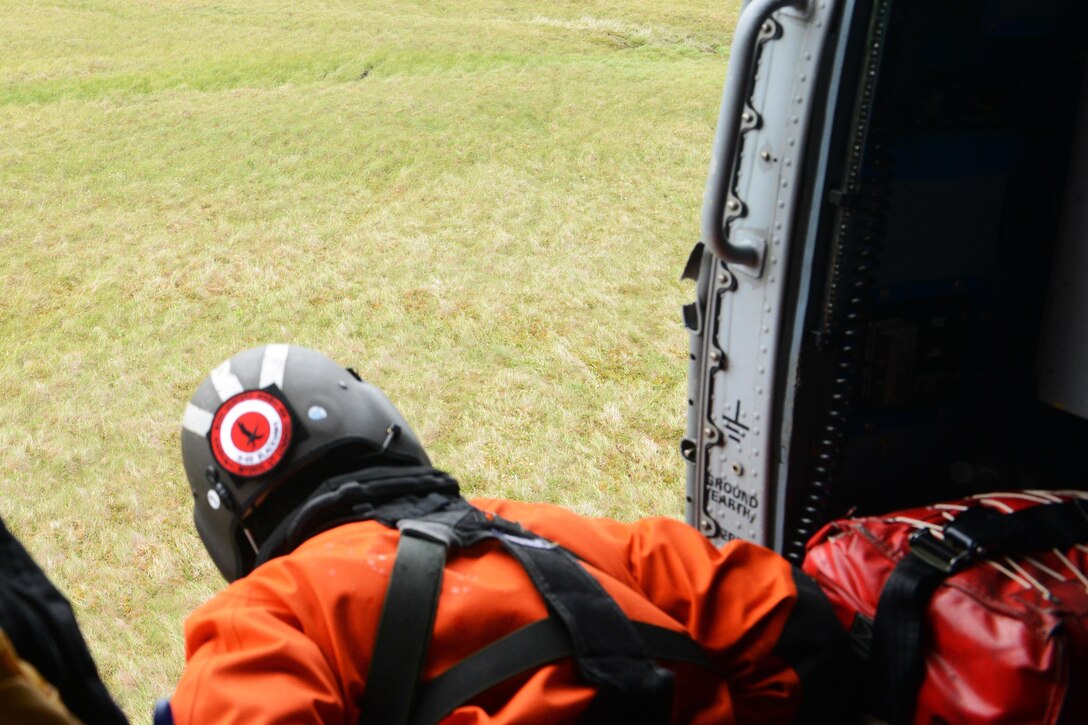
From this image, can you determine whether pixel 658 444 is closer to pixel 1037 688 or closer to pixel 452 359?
A: pixel 452 359

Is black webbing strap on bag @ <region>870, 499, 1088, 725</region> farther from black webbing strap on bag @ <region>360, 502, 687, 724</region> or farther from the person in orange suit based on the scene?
black webbing strap on bag @ <region>360, 502, 687, 724</region>

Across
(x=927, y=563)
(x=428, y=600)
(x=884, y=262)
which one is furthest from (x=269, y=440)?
(x=884, y=262)

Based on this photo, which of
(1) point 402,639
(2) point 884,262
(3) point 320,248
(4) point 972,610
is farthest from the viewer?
(3) point 320,248

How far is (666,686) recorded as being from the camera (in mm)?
1178

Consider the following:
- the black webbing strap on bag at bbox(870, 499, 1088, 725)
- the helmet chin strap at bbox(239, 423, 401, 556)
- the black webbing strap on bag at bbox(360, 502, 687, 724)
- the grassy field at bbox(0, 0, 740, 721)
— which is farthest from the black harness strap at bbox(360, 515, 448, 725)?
the grassy field at bbox(0, 0, 740, 721)

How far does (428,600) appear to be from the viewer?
1.15 meters

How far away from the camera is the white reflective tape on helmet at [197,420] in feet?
5.05

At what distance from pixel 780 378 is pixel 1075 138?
0.76 metres

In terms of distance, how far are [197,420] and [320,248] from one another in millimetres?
4120

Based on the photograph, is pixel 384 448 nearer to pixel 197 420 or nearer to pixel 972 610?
pixel 197 420

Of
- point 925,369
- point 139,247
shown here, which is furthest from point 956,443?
point 139,247

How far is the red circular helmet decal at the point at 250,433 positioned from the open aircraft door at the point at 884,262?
77 cm

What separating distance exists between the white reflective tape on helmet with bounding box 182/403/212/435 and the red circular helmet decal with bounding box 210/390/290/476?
4 centimetres

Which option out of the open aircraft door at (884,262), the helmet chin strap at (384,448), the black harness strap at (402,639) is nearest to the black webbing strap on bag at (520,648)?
the black harness strap at (402,639)
